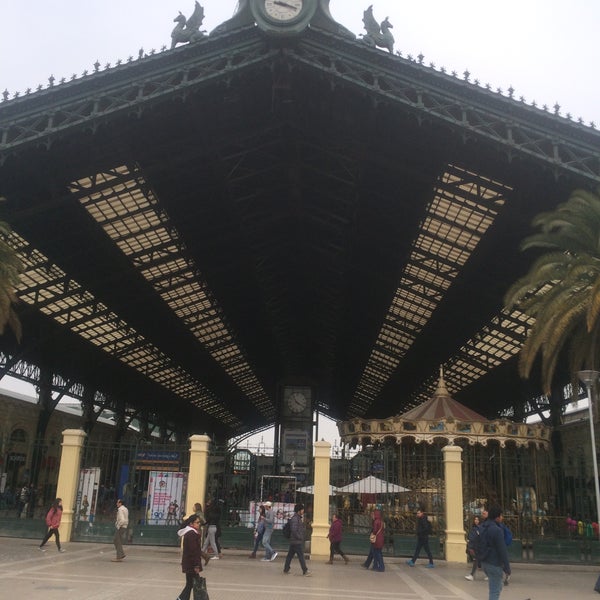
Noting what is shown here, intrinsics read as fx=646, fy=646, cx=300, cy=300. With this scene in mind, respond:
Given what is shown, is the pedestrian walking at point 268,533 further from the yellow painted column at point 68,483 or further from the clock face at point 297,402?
the clock face at point 297,402

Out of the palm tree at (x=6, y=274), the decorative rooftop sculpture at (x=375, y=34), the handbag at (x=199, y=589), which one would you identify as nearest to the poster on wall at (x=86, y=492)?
the palm tree at (x=6, y=274)

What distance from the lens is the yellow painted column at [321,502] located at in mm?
18859

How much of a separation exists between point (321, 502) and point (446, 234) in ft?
39.7

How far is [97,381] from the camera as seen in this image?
149 feet

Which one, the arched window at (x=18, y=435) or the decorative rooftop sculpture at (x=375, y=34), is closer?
the decorative rooftop sculpture at (x=375, y=34)

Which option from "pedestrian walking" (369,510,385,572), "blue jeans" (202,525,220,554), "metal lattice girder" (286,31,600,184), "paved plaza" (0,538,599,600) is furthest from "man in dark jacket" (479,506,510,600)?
"metal lattice girder" (286,31,600,184)

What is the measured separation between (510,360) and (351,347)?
1246cm

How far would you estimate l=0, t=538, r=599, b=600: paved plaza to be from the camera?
36.9ft

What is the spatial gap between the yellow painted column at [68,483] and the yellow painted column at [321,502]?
7.44m

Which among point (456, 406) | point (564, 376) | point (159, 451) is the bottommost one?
point (159, 451)

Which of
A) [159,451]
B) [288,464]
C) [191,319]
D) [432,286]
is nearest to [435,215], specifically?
[432,286]

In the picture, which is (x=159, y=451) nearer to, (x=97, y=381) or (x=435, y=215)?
(x=435, y=215)

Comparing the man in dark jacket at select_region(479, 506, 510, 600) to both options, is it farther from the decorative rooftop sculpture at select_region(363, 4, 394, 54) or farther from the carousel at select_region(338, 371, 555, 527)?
the decorative rooftop sculpture at select_region(363, 4, 394, 54)

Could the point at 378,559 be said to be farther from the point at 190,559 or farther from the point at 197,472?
the point at 190,559
